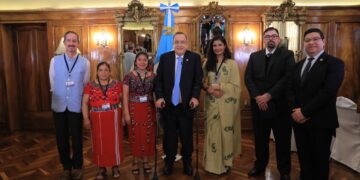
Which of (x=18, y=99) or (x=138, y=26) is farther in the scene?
(x=18, y=99)

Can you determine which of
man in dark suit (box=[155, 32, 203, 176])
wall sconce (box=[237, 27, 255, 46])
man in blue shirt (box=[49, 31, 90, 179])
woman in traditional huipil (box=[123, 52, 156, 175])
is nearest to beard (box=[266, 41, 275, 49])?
man in dark suit (box=[155, 32, 203, 176])

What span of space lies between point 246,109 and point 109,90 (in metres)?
3.07

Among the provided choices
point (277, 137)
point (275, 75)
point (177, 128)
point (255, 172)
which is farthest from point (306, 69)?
point (177, 128)

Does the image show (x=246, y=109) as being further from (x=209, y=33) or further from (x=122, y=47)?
(x=122, y=47)

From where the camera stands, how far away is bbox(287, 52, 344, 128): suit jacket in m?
2.10

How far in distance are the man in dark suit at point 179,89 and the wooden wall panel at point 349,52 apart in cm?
348

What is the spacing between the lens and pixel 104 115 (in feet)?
8.96

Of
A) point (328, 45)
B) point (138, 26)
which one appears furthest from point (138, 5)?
point (328, 45)

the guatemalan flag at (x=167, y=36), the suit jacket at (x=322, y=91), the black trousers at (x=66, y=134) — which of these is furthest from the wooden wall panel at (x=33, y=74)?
the suit jacket at (x=322, y=91)

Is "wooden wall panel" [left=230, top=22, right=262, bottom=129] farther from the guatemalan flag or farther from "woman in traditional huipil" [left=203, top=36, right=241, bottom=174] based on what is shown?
"woman in traditional huipil" [left=203, top=36, right=241, bottom=174]

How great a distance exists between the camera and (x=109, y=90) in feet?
9.05

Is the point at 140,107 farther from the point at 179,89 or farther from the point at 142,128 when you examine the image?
the point at 179,89

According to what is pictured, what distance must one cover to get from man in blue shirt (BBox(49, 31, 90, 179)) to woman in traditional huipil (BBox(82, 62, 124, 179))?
4.8 inches

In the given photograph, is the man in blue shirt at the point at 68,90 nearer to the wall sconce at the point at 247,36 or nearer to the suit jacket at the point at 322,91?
the suit jacket at the point at 322,91
